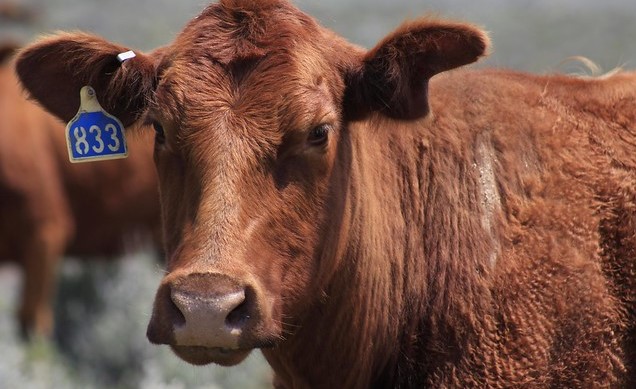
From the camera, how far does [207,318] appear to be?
3.93 metres

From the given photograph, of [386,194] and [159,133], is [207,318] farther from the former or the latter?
[386,194]

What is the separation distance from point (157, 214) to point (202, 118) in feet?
29.8

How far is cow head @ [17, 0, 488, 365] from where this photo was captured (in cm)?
405

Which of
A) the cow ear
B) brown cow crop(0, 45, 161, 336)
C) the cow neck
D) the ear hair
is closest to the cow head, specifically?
the cow ear

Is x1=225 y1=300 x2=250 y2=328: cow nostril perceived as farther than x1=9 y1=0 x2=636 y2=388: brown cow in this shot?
No

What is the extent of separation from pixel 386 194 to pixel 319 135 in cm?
59

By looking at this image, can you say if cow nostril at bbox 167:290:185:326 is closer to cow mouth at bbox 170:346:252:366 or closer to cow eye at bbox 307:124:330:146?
cow mouth at bbox 170:346:252:366

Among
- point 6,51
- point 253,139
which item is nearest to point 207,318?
point 253,139

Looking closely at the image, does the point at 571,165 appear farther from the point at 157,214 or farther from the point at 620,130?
the point at 157,214

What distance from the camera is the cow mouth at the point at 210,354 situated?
13.4ft

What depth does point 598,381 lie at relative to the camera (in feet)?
15.5

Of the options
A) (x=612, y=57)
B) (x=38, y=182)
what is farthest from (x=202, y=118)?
(x=612, y=57)

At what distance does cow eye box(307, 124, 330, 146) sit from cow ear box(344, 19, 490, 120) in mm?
273

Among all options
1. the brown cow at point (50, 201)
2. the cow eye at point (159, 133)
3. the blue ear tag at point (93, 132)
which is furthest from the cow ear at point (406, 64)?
the brown cow at point (50, 201)
